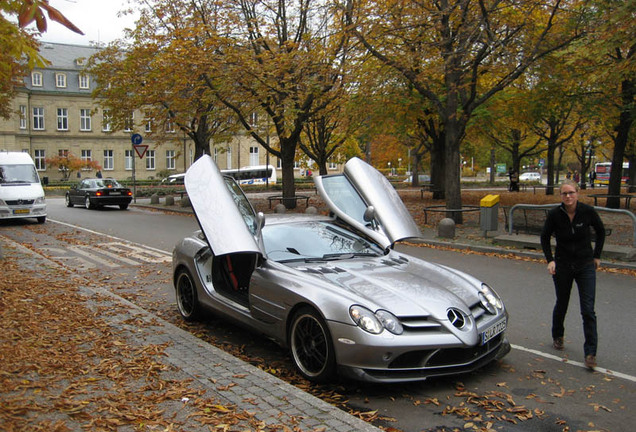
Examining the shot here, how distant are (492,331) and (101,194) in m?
26.0

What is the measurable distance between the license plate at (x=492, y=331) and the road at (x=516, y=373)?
0.40 m

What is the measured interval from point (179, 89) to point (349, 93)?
6.69 metres

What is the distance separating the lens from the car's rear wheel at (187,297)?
6.79 meters

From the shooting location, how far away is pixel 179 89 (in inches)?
869

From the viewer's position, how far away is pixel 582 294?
17.8ft

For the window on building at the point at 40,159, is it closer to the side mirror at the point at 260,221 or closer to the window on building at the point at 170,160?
the window on building at the point at 170,160

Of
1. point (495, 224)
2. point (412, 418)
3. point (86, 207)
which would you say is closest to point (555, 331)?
point (412, 418)

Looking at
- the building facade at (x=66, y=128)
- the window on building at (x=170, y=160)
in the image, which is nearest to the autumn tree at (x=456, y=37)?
the building facade at (x=66, y=128)

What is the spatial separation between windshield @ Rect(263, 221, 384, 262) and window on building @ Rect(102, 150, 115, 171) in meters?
68.1

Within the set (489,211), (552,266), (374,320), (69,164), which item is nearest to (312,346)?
(374,320)

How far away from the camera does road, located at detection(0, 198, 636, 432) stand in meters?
4.21

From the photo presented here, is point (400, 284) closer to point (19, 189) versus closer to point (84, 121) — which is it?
point (19, 189)

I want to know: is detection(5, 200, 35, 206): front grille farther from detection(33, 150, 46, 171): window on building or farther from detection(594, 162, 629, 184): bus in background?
detection(594, 162, 629, 184): bus in background

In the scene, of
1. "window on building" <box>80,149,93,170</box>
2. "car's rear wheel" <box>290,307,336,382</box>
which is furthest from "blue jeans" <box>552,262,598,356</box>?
"window on building" <box>80,149,93,170</box>
